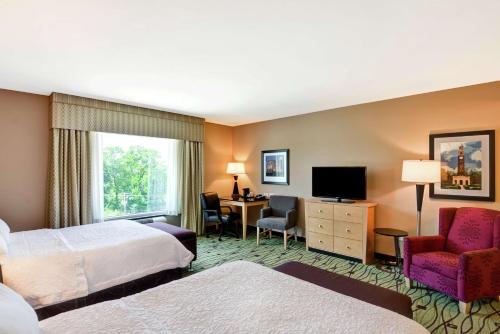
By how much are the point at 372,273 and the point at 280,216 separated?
2107mm

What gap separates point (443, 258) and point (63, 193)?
199 inches

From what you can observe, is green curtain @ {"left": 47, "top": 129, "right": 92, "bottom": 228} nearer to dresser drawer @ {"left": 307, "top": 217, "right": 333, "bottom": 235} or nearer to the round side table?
dresser drawer @ {"left": 307, "top": 217, "right": 333, "bottom": 235}

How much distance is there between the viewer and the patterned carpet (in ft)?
8.04

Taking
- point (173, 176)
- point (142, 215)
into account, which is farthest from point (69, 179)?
point (173, 176)

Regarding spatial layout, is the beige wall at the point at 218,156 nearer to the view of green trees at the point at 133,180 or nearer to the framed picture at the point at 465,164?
the view of green trees at the point at 133,180

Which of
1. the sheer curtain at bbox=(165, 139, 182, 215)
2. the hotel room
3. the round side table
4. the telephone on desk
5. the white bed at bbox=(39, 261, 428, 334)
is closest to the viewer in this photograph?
the white bed at bbox=(39, 261, 428, 334)

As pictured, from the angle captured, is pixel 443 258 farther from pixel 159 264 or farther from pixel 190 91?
pixel 190 91

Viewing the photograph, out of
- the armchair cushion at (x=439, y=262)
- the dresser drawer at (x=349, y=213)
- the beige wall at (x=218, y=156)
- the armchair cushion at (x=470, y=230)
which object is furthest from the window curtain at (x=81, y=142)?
the armchair cushion at (x=470, y=230)

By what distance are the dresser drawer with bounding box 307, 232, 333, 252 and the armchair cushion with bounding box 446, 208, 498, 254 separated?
1602 mm

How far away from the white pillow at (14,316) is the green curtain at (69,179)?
3.04m

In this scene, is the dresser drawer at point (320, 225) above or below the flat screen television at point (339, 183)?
below

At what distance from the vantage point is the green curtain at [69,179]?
12.6 ft

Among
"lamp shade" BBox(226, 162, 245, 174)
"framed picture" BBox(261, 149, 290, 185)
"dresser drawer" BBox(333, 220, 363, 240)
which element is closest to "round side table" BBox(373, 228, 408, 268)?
"dresser drawer" BBox(333, 220, 363, 240)

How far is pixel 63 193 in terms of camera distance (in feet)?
12.9
